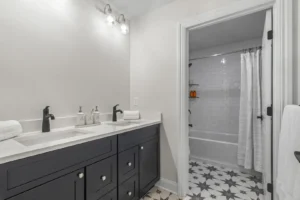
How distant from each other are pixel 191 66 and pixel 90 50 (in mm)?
2420

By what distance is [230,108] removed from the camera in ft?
9.95

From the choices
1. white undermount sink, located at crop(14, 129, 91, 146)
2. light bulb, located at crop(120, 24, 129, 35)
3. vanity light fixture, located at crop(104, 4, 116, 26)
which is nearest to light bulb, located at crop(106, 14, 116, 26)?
vanity light fixture, located at crop(104, 4, 116, 26)

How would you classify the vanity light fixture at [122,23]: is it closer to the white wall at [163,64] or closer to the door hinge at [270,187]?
the white wall at [163,64]

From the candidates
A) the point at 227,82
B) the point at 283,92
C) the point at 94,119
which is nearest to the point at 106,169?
the point at 94,119

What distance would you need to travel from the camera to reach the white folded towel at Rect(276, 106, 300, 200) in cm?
98

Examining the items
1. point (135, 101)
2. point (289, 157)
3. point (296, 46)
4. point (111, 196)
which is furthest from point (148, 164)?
point (296, 46)

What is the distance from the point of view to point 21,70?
126cm

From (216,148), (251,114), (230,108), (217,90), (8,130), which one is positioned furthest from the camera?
(217,90)

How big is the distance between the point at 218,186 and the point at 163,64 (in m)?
1.77

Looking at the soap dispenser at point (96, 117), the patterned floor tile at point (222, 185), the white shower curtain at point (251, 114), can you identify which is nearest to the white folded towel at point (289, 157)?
the patterned floor tile at point (222, 185)

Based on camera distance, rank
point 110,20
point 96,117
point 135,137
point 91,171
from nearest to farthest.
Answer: point 91,171 < point 135,137 < point 96,117 < point 110,20

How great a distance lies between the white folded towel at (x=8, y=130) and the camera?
0.99 metres

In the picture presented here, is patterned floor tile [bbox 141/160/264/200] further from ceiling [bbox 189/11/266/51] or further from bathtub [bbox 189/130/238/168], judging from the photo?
ceiling [bbox 189/11/266/51]

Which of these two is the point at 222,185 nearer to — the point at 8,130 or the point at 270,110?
the point at 270,110
